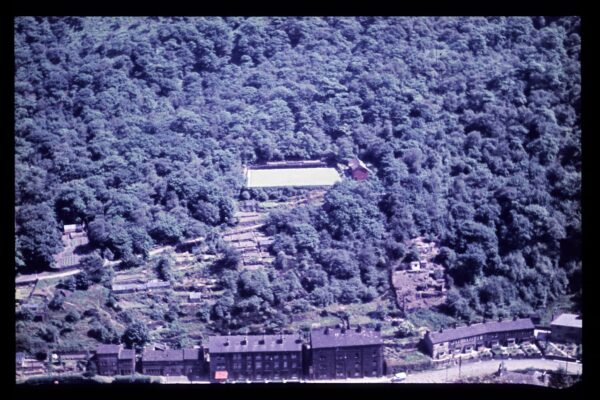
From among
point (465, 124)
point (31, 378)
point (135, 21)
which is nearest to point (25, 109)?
point (135, 21)

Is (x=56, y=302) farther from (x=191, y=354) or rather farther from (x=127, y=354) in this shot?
(x=191, y=354)

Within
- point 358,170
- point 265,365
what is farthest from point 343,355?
point 358,170

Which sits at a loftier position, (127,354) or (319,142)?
(319,142)

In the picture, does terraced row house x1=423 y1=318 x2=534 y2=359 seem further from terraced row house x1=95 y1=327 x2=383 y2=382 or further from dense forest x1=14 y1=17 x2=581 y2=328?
terraced row house x1=95 y1=327 x2=383 y2=382

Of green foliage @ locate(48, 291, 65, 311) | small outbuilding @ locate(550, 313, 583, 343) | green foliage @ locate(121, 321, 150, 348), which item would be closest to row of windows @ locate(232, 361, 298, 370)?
green foliage @ locate(121, 321, 150, 348)

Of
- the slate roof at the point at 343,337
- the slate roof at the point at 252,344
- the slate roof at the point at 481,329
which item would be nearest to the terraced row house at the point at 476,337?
the slate roof at the point at 481,329

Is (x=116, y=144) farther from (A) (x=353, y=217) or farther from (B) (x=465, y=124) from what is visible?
(B) (x=465, y=124)
